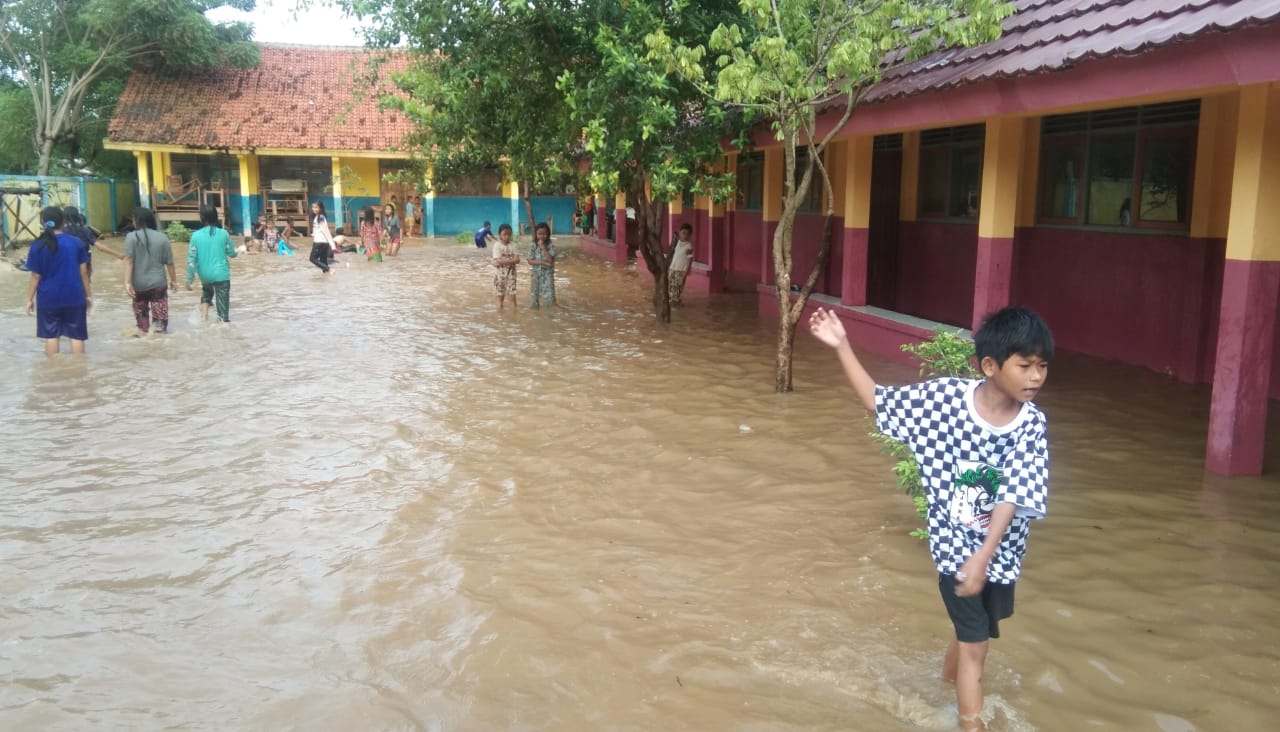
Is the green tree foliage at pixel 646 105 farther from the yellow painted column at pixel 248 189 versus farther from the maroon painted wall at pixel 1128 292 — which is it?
the yellow painted column at pixel 248 189

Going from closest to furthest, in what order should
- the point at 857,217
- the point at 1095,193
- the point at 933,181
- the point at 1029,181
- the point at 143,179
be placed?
the point at 1095,193
the point at 1029,181
the point at 857,217
the point at 933,181
the point at 143,179

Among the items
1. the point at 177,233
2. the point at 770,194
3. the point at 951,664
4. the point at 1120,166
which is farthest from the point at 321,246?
the point at 951,664

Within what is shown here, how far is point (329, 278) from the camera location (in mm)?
19375

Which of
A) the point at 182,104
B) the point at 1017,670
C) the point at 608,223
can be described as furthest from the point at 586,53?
the point at 182,104

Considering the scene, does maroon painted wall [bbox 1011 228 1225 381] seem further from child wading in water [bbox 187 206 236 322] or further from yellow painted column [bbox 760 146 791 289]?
child wading in water [bbox 187 206 236 322]

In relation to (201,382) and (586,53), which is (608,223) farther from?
(201,382)

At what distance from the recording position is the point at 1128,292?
9.19m

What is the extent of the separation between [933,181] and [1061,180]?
229 centimetres

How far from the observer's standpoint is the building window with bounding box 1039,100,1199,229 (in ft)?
28.5

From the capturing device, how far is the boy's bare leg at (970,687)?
3.36 m

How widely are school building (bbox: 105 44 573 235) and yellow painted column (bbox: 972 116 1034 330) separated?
846 inches

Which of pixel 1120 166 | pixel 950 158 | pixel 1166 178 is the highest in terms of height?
pixel 950 158

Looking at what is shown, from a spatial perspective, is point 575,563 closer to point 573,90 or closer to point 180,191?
point 573,90

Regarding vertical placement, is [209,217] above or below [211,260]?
above
